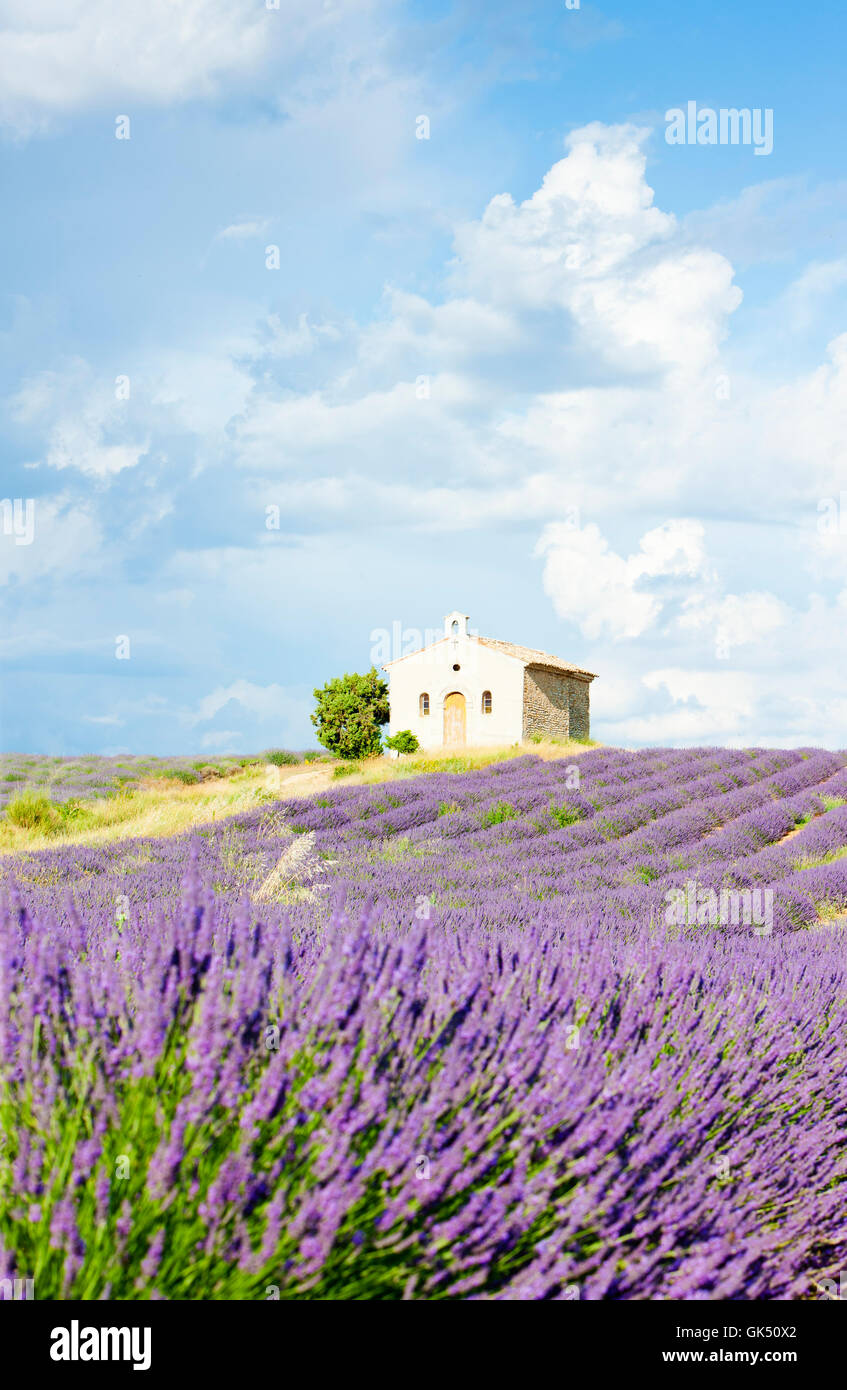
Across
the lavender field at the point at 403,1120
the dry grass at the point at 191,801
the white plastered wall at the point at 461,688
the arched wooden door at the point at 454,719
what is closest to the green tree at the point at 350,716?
the white plastered wall at the point at 461,688

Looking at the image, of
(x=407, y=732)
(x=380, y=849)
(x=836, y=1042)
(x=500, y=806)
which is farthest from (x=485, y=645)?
(x=836, y=1042)

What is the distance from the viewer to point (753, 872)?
8.27 metres

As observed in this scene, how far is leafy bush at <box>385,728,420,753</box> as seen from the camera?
27.2m

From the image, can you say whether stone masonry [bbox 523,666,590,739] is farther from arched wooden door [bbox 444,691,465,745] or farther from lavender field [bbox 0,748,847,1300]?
lavender field [bbox 0,748,847,1300]

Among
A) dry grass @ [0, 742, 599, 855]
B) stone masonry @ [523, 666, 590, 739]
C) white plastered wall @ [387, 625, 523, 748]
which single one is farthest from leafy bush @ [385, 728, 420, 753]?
stone masonry @ [523, 666, 590, 739]

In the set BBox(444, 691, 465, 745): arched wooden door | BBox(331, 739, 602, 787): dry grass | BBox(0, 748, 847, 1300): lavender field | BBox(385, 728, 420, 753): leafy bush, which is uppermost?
BBox(444, 691, 465, 745): arched wooden door

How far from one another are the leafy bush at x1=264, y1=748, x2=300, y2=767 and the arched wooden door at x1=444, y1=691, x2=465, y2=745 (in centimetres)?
448

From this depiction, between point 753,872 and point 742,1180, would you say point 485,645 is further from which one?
point 742,1180

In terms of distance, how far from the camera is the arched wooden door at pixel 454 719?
91.4 feet

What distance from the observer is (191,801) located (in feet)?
53.4

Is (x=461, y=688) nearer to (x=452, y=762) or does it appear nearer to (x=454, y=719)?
(x=454, y=719)

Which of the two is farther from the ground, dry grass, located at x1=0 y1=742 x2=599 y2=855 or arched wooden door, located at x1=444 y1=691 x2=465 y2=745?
arched wooden door, located at x1=444 y1=691 x2=465 y2=745

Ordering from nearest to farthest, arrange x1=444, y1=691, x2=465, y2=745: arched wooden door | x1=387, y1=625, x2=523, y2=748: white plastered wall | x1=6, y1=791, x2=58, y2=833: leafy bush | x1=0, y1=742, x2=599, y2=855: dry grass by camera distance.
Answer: x1=0, y1=742, x2=599, y2=855: dry grass, x1=6, y1=791, x2=58, y2=833: leafy bush, x1=387, y1=625, x2=523, y2=748: white plastered wall, x1=444, y1=691, x2=465, y2=745: arched wooden door

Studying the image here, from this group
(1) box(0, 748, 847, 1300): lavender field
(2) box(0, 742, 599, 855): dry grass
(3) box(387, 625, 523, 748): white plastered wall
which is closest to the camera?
(1) box(0, 748, 847, 1300): lavender field
